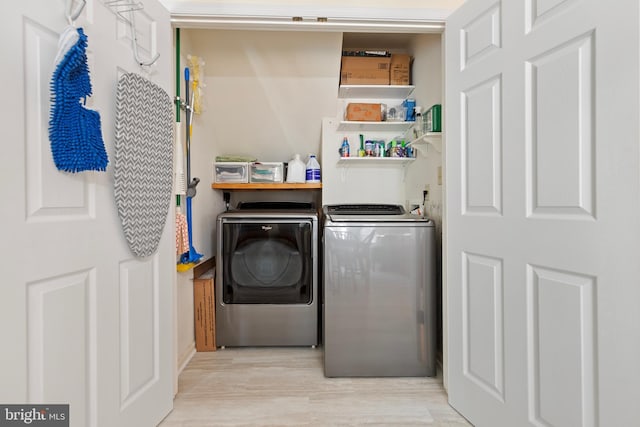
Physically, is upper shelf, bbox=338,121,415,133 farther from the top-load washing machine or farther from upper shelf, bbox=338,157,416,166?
the top-load washing machine

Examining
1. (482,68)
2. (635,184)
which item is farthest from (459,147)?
(635,184)

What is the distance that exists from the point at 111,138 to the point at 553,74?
159 centimetres

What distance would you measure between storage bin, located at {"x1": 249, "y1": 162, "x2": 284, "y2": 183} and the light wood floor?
135 cm

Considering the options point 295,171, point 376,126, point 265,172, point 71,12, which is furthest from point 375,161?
point 71,12

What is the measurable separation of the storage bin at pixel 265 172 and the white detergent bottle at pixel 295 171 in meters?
0.09

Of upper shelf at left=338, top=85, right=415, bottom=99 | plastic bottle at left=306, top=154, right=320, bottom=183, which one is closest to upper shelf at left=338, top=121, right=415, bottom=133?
upper shelf at left=338, top=85, right=415, bottom=99

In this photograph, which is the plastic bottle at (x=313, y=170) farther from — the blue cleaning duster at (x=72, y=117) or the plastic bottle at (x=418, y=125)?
the blue cleaning duster at (x=72, y=117)

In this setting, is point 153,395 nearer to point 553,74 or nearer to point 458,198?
point 458,198

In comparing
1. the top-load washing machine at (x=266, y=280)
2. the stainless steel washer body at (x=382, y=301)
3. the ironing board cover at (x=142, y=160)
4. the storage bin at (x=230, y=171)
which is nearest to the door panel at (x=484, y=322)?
the stainless steel washer body at (x=382, y=301)

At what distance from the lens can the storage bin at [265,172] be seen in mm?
2650

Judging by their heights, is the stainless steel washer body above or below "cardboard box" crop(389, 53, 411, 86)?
below

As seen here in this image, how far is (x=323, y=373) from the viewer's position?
6.47ft

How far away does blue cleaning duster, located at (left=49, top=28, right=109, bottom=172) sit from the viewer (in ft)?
3.09

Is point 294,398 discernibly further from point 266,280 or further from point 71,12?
point 71,12
